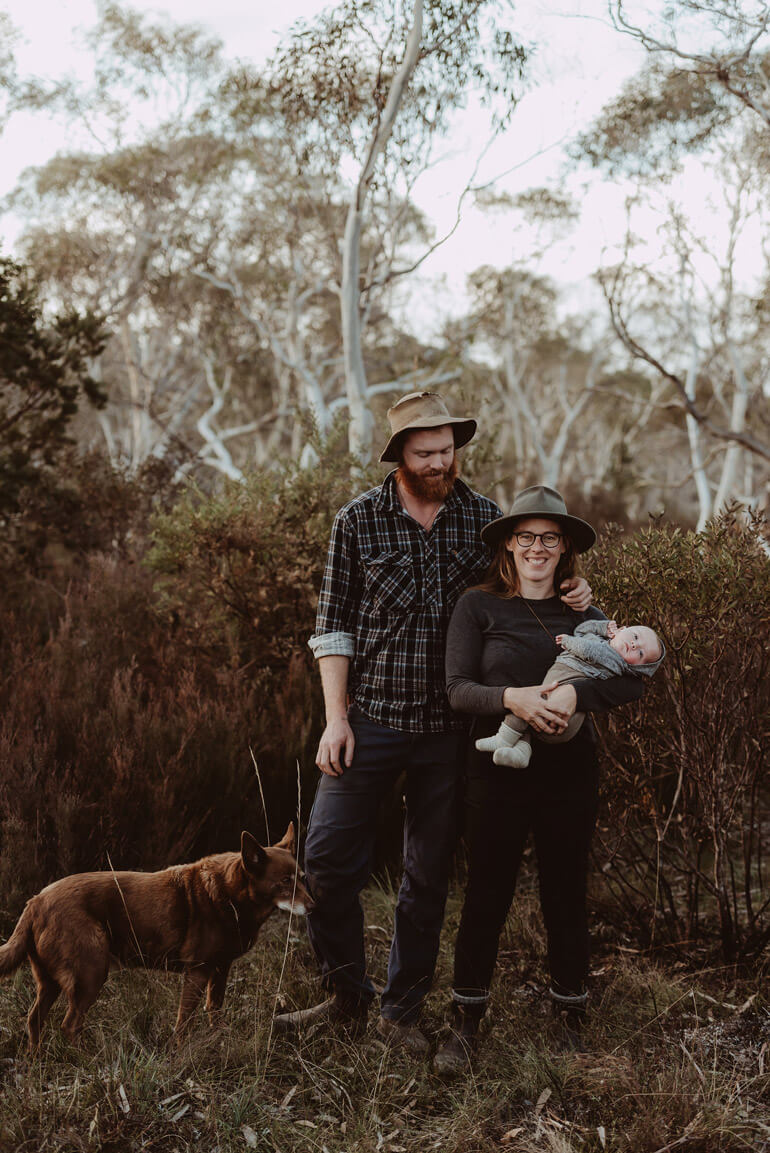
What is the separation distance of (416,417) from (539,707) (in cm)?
108

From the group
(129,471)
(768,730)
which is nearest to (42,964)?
(768,730)

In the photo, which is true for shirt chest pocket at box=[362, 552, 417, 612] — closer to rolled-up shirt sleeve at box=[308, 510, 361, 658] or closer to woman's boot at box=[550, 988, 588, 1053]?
rolled-up shirt sleeve at box=[308, 510, 361, 658]

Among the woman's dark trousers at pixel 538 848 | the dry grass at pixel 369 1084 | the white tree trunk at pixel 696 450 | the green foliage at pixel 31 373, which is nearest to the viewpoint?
the dry grass at pixel 369 1084

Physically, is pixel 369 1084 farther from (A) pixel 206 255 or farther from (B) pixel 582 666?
(A) pixel 206 255

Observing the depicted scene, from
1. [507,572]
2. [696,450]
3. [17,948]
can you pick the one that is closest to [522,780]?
[507,572]

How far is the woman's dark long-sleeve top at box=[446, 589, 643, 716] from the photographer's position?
2736mm

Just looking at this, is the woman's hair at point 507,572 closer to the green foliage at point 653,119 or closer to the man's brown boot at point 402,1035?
the man's brown boot at point 402,1035

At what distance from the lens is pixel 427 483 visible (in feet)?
9.89

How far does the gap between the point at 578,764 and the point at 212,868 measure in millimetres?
1231

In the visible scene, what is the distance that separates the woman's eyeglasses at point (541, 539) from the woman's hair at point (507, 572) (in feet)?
0.30

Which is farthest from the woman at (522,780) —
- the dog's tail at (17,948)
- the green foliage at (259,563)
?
the green foliage at (259,563)

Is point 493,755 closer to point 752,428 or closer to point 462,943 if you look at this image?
point 462,943

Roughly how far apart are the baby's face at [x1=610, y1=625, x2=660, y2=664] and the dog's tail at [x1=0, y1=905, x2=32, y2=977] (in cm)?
191

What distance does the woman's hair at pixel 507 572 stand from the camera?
9.62 ft
